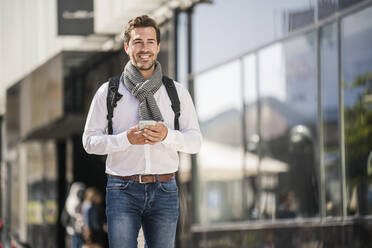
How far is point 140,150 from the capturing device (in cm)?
458

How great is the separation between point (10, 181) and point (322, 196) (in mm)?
20846

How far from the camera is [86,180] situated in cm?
1877

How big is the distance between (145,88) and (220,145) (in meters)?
8.60

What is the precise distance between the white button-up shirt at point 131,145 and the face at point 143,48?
0.14m

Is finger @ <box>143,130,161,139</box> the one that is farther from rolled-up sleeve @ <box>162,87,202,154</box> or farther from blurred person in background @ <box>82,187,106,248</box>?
blurred person in background @ <box>82,187,106,248</box>

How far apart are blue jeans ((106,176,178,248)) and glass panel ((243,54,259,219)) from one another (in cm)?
737

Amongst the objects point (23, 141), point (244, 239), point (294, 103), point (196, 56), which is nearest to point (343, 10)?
point (294, 103)

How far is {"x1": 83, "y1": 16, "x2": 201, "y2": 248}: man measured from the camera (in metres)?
4.53

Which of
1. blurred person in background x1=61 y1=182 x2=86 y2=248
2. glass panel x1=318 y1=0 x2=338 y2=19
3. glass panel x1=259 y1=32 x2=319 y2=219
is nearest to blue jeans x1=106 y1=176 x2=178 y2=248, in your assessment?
glass panel x1=318 y1=0 x2=338 y2=19

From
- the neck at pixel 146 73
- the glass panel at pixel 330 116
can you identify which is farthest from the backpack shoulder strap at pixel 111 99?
the glass panel at pixel 330 116

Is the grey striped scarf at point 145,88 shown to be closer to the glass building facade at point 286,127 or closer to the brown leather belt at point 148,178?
the brown leather belt at point 148,178

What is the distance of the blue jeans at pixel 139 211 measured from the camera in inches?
178

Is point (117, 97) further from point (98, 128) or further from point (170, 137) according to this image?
point (170, 137)

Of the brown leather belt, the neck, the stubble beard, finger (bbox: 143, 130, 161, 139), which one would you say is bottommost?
the brown leather belt
